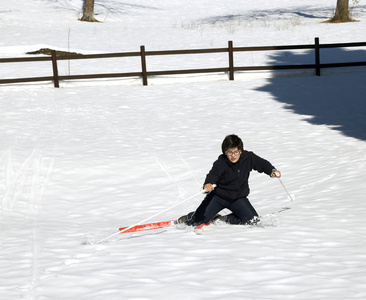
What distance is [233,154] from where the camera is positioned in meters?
7.35

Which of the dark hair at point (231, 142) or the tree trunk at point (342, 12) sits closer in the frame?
the dark hair at point (231, 142)

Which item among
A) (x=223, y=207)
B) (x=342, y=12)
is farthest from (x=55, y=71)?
(x=342, y=12)

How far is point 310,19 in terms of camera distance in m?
36.3

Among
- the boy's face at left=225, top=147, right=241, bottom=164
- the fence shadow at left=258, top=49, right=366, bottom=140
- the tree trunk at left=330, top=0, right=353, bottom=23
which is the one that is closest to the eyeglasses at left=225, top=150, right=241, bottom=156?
the boy's face at left=225, top=147, right=241, bottom=164

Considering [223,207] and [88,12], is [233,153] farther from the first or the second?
[88,12]

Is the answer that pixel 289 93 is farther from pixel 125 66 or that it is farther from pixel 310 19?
pixel 310 19

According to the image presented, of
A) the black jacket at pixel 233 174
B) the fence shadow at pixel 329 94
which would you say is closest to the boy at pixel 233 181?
the black jacket at pixel 233 174

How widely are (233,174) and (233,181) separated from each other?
10cm

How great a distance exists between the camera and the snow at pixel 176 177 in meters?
6.04

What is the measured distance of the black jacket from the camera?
24.5 ft

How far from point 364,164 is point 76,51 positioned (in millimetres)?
17980

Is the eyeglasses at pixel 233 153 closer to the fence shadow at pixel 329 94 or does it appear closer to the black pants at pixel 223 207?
the black pants at pixel 223 207

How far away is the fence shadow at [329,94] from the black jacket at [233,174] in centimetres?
659

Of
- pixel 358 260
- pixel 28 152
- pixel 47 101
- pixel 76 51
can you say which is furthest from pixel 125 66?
pixel 358 260
